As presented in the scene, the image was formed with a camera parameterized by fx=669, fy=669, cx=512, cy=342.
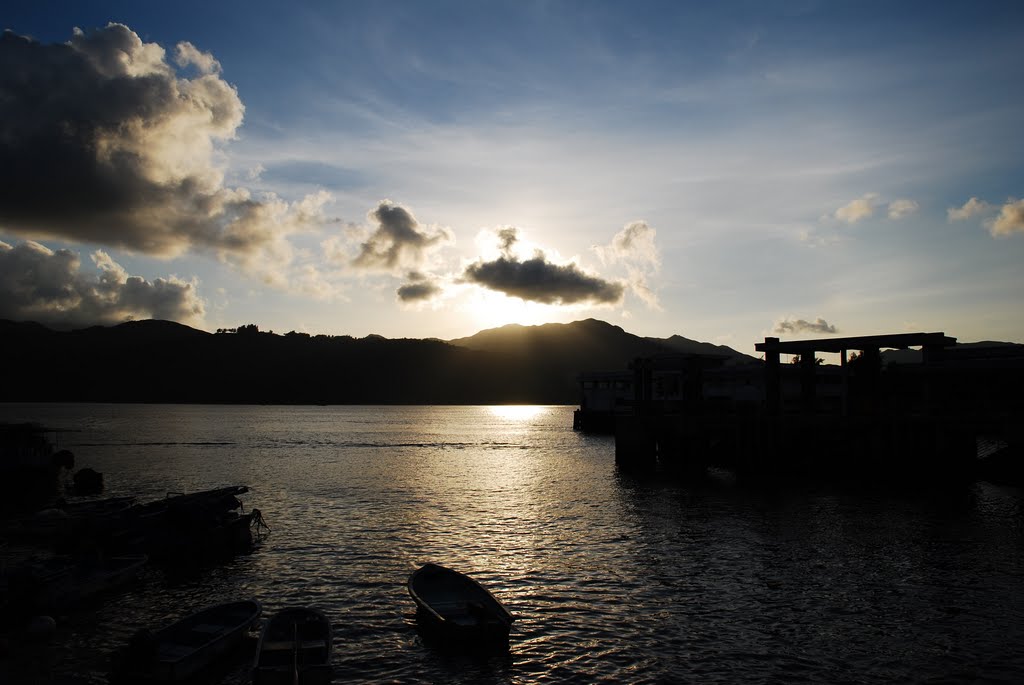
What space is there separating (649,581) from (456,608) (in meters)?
8.43

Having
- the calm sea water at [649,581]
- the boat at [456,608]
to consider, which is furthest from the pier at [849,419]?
the boat at [456,608]

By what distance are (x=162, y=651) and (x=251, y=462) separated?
59017mm

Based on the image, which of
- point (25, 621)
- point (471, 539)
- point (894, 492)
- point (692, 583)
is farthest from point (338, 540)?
point (894, 492)

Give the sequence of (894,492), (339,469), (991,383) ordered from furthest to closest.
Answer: (339,469) → (991,383) → (894,492)

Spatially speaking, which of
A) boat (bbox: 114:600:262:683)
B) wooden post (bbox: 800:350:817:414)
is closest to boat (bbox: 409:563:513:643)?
boat (bbox: 114:600:262:683)

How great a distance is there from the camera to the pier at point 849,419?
45.5 meters

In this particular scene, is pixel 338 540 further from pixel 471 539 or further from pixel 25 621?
pixel 25 621

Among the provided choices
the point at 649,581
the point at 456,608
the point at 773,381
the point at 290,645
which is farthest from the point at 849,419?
the point at 290,645

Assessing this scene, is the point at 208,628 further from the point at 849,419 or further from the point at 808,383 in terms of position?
the point at 808,383

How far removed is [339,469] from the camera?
65.5m

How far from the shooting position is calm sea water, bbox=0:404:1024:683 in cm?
1736

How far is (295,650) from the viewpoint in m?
16.1

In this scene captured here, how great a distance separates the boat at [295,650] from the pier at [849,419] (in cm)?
4122

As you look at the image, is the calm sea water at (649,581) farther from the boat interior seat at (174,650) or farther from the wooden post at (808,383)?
the wooden post at (808,383)
